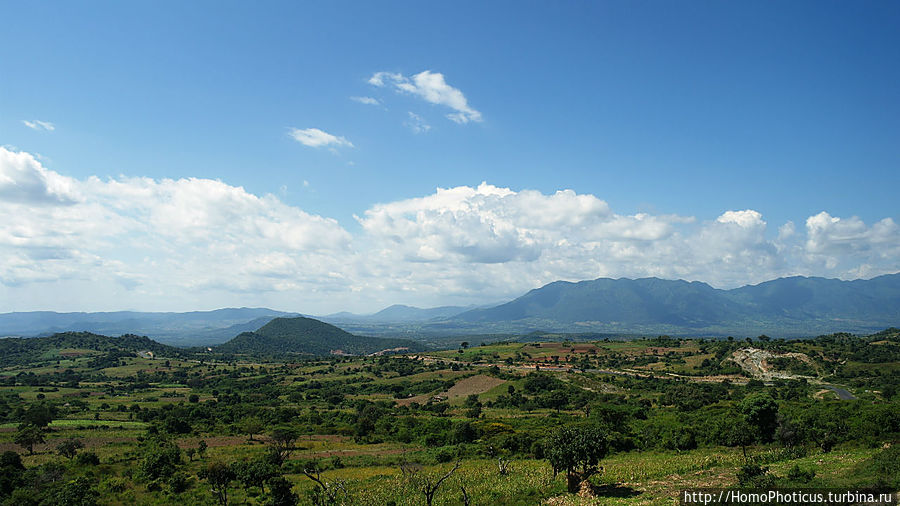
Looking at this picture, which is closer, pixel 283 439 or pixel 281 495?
pixel 281 495

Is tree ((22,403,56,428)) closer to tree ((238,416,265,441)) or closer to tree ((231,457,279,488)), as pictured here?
tree ((238,416,265,441))

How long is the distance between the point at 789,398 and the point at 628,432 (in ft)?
157

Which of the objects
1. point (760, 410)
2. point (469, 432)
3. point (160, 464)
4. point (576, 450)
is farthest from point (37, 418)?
point (760, 410)

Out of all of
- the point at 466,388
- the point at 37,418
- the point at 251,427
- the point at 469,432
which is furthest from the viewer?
the point at 466,388

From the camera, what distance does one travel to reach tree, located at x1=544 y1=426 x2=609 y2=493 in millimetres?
32500

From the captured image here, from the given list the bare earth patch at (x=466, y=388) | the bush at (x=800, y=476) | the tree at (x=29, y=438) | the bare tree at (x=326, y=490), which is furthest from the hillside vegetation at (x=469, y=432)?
the bare earth patch at (x=466, y=388)

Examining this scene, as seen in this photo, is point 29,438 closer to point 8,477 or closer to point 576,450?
point 8,477

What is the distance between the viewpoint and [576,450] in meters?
32.5

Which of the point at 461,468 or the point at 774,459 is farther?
the point at 461,468

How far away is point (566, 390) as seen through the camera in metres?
115

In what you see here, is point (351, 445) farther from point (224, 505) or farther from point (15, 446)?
point (15, 446)

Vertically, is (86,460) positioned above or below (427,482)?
below

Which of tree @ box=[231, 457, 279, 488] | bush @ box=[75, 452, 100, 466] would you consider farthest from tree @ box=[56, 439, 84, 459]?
tree @ box=[231, 457, 279, 488]

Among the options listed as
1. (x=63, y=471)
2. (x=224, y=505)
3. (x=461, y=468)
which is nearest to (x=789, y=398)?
(x=461, y=468)
